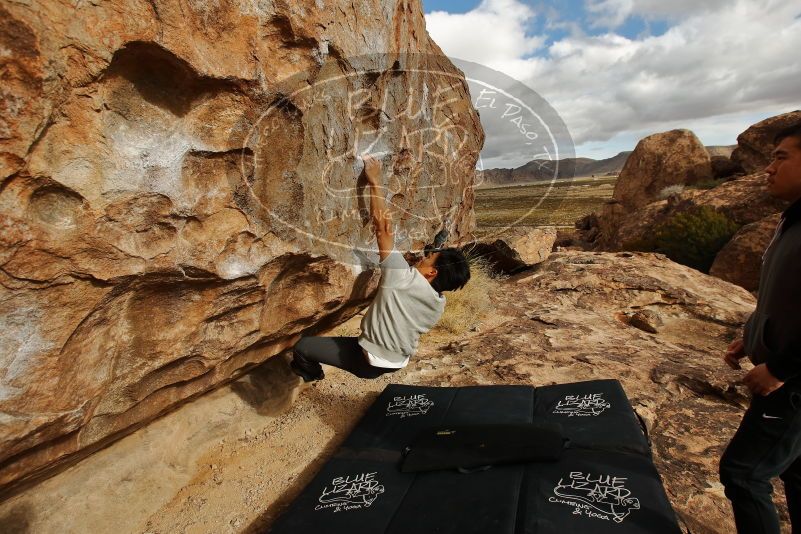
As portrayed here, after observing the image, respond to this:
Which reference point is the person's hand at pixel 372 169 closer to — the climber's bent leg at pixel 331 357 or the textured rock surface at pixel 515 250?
the climber's bent leg at pixel 331 357

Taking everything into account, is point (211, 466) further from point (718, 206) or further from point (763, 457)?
point (718, 206)

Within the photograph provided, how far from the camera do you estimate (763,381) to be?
1686mm

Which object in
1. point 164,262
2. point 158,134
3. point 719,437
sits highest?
point 158,134

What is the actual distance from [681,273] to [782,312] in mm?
5928

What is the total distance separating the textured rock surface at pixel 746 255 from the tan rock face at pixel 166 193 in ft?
26.3

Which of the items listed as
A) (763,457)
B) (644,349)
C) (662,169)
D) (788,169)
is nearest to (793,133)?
(788,169)

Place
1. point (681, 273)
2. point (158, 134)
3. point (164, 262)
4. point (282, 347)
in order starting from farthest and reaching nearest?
point (681, 273), point (282, 347), point (164, 262), point (158, 134)

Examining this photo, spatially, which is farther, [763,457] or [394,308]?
[394,308]

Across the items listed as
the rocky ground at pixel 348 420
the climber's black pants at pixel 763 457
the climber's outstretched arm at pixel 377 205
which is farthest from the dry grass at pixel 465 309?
the climber's black pants at pixel 763 457

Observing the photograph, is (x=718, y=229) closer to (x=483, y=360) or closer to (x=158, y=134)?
(x=483, y=360)

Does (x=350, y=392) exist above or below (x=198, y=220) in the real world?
below

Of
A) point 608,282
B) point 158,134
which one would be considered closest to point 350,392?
point 158,134

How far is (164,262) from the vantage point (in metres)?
2.03

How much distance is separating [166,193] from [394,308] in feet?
4.21
